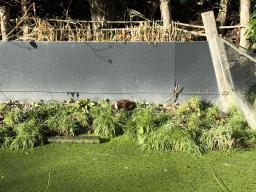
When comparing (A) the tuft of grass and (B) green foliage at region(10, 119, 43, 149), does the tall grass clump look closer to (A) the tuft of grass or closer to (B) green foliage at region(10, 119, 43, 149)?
(A) the tuft of grass

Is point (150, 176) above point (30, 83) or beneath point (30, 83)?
beneath

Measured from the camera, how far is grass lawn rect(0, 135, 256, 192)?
Answer: 297 cm

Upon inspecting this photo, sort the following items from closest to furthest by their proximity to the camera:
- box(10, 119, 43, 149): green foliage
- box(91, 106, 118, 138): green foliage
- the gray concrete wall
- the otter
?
box(10, 119, 43, 149): green foliage → box(91, 106, 118, 138): green foliage → the otter → the gray concrete wall

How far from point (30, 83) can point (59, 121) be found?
1.25 metres

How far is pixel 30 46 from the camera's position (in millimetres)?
4969

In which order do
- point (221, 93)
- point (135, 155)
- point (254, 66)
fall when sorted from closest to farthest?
1. point (254, 66)
2. point (135, 155)
3. point (221, 93)

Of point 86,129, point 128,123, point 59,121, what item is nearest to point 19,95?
point 59,121

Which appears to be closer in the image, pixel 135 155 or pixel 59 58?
pixel 135 155

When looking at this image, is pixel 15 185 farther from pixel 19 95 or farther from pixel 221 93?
pixel 221 93

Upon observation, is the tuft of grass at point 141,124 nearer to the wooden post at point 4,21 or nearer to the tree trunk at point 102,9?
the wooden post at point 4,21

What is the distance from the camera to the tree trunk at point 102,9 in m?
5.93

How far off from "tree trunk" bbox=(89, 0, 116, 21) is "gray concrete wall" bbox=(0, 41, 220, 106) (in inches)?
52.7

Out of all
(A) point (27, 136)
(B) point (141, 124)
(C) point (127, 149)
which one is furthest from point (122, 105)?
(A) point (27, 136)

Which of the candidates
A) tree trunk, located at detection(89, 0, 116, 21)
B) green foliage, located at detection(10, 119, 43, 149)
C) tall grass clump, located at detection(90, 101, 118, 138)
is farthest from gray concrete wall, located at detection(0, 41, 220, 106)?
tree trunk, located at detection(89, 0, 116, 21)
